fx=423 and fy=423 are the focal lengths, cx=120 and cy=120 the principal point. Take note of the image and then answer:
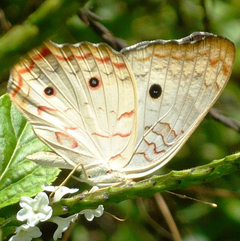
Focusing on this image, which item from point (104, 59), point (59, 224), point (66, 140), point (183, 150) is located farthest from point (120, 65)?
point (183, 150)

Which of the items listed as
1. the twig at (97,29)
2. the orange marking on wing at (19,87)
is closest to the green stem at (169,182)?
the orange marking on wing at (19,87)

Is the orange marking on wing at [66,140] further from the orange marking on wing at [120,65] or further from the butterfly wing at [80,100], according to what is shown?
the orange marking on wing at [120,65]

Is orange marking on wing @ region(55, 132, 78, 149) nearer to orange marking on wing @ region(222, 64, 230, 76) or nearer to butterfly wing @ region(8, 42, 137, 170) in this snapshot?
butterfly wing @ region(8, 42, 137, 170)

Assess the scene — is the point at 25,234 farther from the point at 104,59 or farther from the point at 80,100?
the point at 104,59

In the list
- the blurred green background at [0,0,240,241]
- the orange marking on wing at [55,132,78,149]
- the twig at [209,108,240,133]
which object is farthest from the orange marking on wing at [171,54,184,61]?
the blurred green background at [0,0,240,241]

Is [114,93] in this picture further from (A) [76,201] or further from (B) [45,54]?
(A) [76,201]

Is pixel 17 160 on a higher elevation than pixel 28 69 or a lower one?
lower
